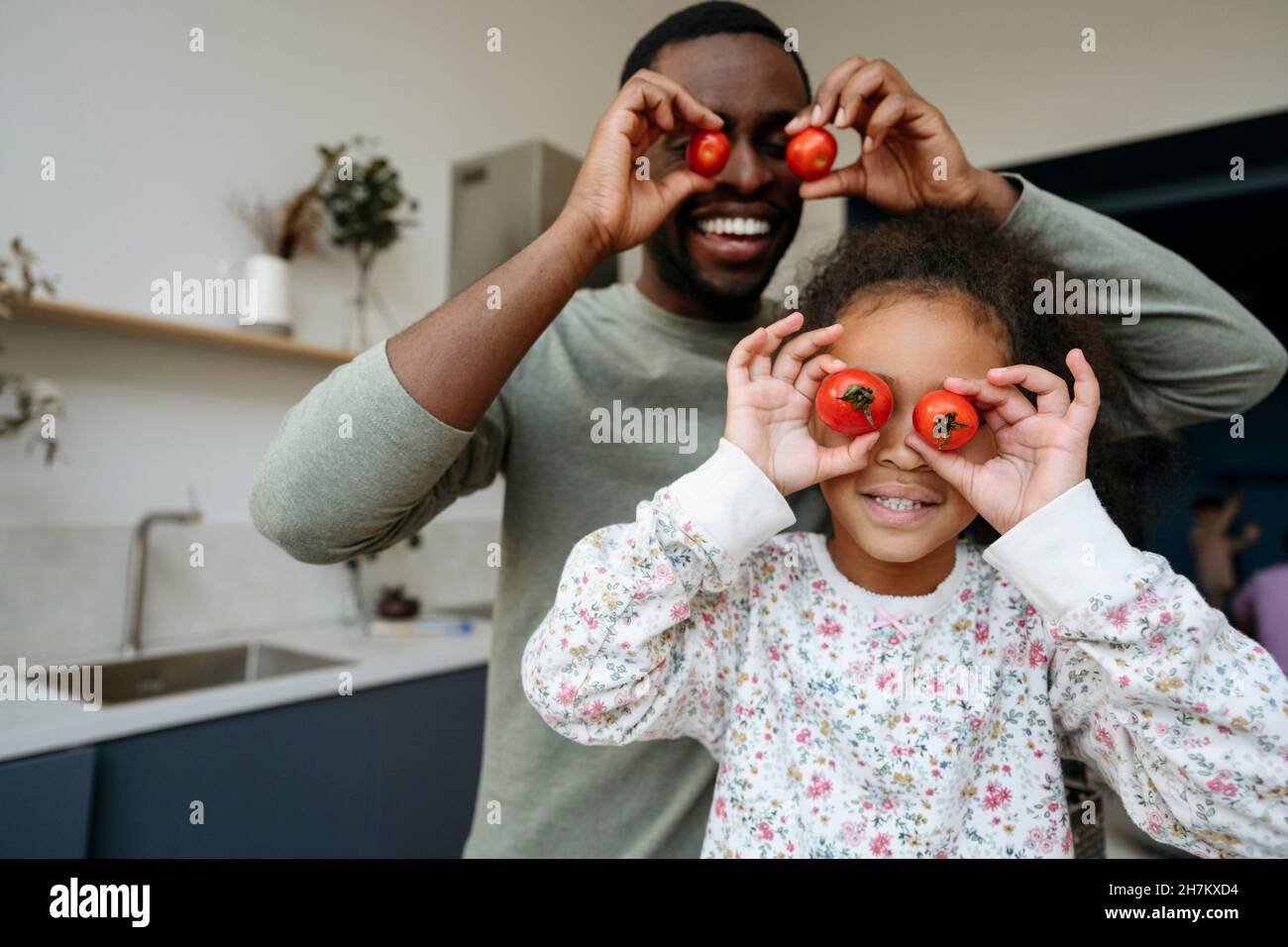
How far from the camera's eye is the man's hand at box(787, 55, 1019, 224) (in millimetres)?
813

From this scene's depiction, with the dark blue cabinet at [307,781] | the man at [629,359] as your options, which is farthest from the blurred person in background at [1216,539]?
the man at [629,359]

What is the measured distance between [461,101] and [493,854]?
2.65 meters

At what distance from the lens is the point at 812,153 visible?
2.75 ft

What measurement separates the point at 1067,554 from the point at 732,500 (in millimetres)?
259

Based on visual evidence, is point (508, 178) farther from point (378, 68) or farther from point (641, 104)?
point (641, 104)

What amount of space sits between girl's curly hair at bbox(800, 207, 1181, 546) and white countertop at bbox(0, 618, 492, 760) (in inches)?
34.5

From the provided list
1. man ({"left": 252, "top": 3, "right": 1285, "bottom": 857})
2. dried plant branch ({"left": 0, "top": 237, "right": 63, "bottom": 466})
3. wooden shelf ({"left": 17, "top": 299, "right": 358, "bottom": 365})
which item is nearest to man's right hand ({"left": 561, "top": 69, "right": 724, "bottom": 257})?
man ({"left": 252, "top": 3, "right": 1285, "bottom": 857})

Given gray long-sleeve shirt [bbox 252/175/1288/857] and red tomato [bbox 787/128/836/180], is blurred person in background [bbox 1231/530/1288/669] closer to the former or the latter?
gray long-sleeve shirt [bbox 252/175/1288/857]

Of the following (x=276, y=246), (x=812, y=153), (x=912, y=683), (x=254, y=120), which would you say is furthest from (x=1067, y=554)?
(x=254, y=120)

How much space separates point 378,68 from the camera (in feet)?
8.55

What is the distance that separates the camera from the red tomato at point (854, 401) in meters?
0.69

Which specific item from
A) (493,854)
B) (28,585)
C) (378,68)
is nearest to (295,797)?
(28,585)

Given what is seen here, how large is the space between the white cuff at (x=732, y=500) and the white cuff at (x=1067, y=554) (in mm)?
185

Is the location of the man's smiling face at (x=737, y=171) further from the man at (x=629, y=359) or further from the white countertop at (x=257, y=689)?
the white countertop at (x=257, y=689)
